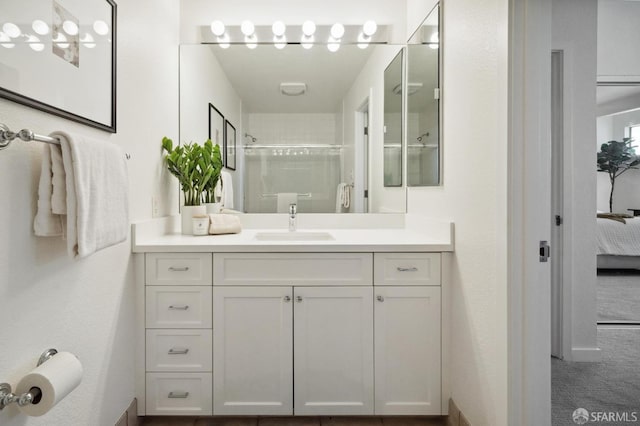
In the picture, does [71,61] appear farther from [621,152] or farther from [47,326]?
[621,152]

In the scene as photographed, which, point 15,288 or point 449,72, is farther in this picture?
point 449,72

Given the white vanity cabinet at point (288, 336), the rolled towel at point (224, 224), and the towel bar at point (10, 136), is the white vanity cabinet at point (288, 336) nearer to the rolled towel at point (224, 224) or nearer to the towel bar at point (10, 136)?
the rolled towel at point (224, 224)

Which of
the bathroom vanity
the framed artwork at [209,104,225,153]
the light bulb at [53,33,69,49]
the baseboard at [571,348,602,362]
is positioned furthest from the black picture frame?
the baseboard at [571,348,602,362]

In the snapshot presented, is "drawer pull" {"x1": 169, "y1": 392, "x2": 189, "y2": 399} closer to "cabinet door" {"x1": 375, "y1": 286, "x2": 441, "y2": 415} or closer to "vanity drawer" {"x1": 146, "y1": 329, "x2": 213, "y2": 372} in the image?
"vanity drawer" {"x1": 146, "y1": 329, "x2": 213, "y2": 372}

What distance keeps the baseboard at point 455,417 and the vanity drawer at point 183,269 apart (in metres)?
1.23

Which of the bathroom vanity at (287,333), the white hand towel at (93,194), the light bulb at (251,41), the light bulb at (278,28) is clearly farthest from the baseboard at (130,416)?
the light bulb at (278,28)

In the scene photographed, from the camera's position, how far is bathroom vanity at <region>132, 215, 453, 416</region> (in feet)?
6.07

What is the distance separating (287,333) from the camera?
1.85 meters

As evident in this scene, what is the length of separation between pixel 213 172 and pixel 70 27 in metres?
1.06

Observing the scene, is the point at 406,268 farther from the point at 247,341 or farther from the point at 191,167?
the point at 191,167

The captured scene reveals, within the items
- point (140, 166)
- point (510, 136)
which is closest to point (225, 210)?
point (140, 166)

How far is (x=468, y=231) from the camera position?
5.58 ft

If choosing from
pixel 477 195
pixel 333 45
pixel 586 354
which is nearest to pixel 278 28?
pixel 333 45

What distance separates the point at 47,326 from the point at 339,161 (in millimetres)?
1751
